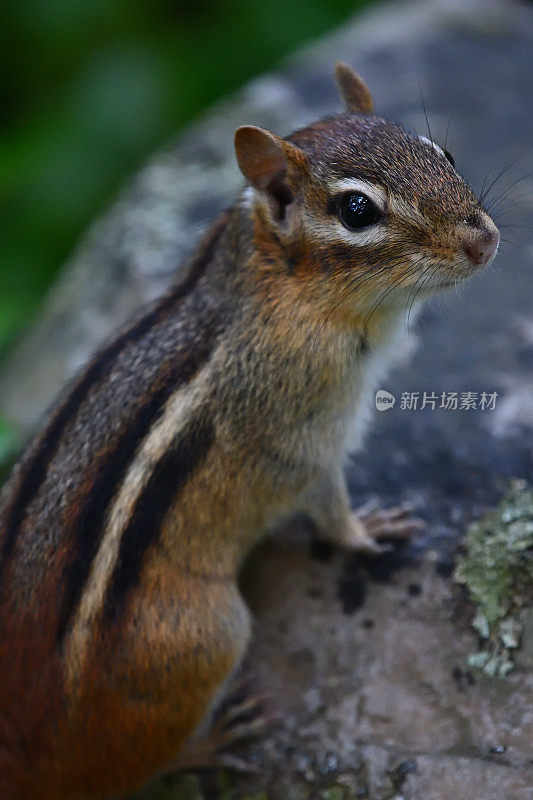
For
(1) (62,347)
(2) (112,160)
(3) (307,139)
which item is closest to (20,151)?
(2) (112,160)

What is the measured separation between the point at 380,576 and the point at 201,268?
1.34m

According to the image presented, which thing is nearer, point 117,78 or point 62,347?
point 62,347

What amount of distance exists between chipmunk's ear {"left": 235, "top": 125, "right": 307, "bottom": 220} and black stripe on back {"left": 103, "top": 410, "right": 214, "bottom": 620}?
2.62 feet

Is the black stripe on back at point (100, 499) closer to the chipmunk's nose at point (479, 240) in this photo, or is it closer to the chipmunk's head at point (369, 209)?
the chipmunk's head at point (369, 209)

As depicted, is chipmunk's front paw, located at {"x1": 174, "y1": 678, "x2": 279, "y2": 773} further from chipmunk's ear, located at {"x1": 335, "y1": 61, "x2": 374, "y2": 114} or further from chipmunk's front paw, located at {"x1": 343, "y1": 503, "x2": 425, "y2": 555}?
chipmunk's ear, located at {"x1": 335, "y1": 61, "x2": 374, "y2": 114}

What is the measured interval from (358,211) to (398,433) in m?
1.27

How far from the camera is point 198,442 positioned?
3.31 m

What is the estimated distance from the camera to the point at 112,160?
5.90 metres

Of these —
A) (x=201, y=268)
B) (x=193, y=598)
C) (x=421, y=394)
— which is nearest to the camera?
(x=193, y=598)

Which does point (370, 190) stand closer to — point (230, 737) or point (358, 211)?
point (358, 211)

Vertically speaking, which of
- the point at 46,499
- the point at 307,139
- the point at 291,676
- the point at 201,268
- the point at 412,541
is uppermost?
the point at 307,139

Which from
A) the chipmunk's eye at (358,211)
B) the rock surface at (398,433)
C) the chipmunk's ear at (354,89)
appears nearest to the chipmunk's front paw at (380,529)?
the rock surface at (398,433)

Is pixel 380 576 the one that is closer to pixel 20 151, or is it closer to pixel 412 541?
pixel 412 541

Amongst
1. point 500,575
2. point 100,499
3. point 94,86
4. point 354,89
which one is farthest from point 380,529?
point 94,86
